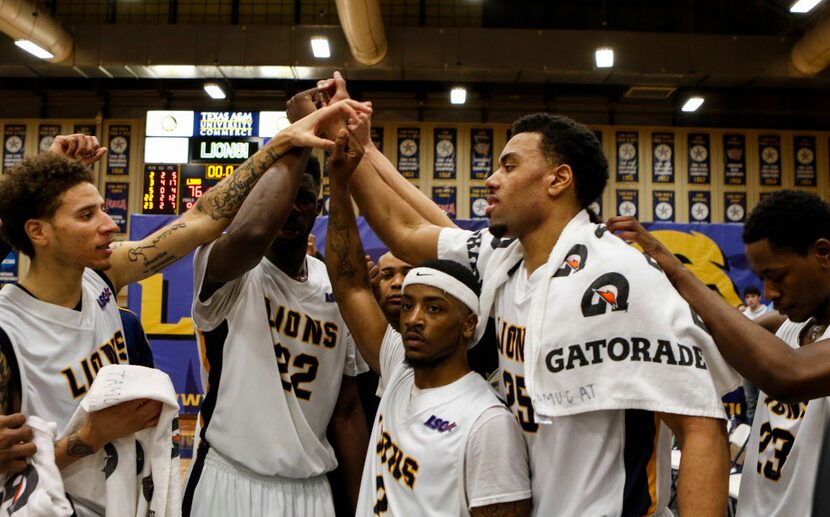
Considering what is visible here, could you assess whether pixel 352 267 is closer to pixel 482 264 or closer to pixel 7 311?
pixel 482 264

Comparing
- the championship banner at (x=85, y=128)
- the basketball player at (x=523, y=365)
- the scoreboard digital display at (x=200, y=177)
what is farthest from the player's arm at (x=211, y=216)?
the championship banner at (x=85, y=128)

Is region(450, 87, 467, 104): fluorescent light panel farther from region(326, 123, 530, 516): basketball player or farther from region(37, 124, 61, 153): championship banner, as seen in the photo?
region(326, 123, 530, 516): basketball player

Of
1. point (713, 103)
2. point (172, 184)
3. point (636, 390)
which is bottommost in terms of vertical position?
point (636, 390)

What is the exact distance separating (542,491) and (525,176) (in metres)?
0.99

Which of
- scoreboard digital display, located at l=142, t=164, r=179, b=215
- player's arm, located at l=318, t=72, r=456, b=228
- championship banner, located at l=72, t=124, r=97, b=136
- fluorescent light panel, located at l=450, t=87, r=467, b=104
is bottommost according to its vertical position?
player's arm, located at l=318, t=72, r=456, b=228

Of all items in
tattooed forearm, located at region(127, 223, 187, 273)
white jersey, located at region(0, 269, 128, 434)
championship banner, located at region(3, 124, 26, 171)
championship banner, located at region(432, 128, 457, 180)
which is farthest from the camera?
championship banner, located at region(432, 128, 457, 180)

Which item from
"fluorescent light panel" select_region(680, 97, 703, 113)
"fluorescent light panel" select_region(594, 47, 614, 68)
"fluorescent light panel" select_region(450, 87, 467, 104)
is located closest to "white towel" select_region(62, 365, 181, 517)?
"fluorescent light panel" select_region(594, 47, 614, 68)

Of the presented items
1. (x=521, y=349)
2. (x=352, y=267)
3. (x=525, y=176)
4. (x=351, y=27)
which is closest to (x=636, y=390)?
(x=521, y=349)

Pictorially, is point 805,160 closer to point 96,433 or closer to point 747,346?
point 747,346

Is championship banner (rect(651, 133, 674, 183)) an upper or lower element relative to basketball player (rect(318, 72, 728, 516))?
upper

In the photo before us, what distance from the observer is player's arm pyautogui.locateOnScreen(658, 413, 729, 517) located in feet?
5.92

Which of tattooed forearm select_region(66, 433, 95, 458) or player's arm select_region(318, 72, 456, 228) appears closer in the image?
tattooed forearm select_region(66, 433, 95, 458)

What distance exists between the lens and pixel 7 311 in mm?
2199

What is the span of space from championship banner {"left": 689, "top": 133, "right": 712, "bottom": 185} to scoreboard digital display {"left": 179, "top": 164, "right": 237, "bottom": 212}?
8.90m
